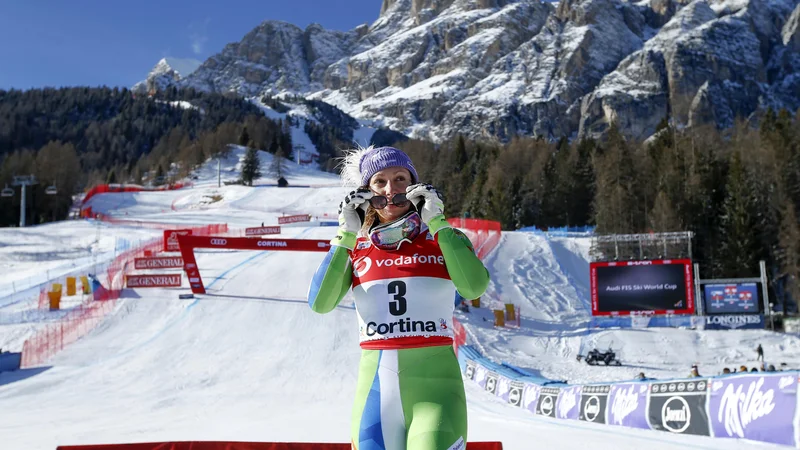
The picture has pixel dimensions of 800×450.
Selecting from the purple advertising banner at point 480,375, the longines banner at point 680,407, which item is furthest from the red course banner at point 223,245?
the longines banner at point 680,407

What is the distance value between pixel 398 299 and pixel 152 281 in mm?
25888

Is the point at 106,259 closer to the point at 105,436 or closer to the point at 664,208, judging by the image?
the point at 105,436

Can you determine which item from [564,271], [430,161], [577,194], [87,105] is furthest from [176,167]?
[564,271]

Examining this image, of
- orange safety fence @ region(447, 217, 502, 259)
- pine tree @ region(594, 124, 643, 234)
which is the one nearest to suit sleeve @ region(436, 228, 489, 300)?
orange safety fence @ region(447, 217, 502, 259)

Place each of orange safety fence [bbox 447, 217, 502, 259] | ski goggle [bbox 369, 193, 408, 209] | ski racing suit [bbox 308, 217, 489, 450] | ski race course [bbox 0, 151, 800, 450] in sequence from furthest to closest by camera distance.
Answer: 1. orange safety fence [bbox 447, 217, 502, 259]
2. ski race course [bbox 0, 151, 800, 450]
3. ski goggle [bbox 369, 193, 408, 209]
4. ski racing suit [bbox 308, 217, 489, 450]

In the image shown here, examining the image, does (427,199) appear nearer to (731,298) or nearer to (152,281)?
(152,281)

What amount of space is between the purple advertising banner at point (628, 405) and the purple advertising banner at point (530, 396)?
2.75m

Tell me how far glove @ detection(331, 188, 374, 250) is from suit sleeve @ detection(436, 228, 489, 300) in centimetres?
46

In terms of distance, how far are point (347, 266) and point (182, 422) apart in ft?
26.0

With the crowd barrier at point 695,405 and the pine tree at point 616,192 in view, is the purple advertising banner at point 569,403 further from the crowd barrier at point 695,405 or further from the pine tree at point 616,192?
the pine tree at point 616,192

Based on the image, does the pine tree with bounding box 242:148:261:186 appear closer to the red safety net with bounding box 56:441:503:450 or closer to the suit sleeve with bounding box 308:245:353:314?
the red safety net with bounding box 56:441:503:450

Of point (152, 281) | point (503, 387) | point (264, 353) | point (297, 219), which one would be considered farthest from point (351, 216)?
point (297, 219)

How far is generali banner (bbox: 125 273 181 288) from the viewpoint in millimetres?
26672

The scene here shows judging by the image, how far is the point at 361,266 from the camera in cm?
352
